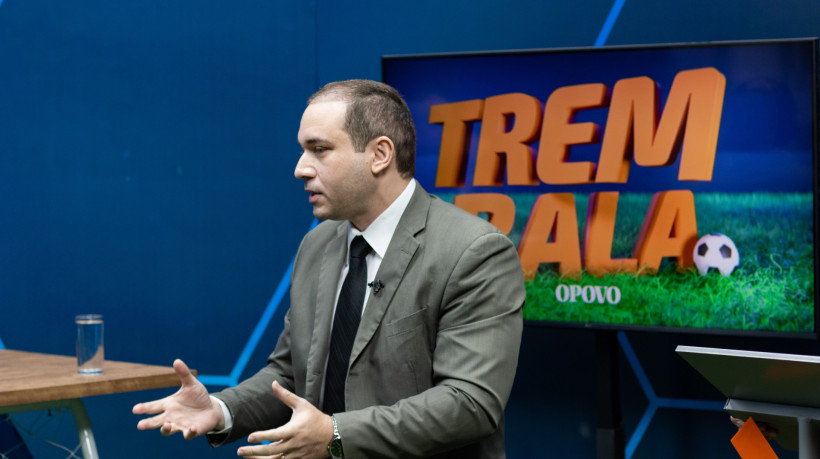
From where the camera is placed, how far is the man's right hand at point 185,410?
163 centimetres

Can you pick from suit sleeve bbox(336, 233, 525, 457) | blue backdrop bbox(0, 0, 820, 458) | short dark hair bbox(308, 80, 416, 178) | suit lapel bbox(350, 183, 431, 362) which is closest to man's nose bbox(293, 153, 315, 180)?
short dark hair bbox(308, 80, 416, 178)

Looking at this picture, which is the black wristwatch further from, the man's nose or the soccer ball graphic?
the soccer ball graphic

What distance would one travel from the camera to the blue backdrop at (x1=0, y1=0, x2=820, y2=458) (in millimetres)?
3312

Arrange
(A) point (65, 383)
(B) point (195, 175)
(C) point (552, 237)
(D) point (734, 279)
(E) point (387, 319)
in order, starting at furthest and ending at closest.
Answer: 1. (B) point (195, 175)
2. (C) point (552, 237)
3. (D) point (734, 279)
4. (A) point (65, 383)
5. (E) point (387, 319)

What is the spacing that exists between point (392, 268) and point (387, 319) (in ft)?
0.34

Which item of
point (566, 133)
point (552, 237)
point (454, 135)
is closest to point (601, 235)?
point (552, 237)

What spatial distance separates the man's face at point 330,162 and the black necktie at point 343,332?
0.15m

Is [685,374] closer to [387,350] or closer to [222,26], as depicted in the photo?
[387,350]

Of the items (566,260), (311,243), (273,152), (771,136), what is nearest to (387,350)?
(311,243)

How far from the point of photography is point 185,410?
5.60 ft

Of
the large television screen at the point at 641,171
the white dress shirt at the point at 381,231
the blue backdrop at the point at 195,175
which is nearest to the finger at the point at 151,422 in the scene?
the white dress shirt at the point at 381,231

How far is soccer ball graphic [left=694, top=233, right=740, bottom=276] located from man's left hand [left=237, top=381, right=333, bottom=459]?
1.55 m

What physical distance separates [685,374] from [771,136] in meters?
0.91

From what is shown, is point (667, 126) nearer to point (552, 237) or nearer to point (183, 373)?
point (552, 237)
